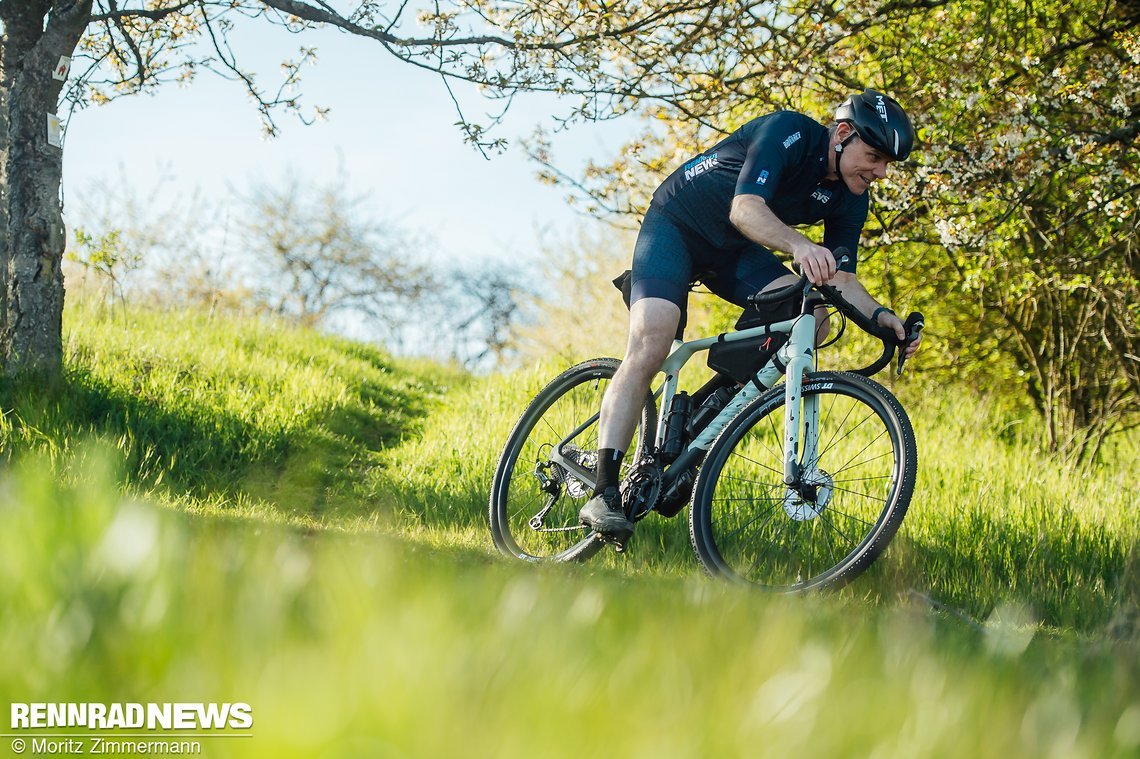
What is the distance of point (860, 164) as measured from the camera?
4.39 metres

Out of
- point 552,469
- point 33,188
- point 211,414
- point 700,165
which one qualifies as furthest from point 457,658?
point 33,188

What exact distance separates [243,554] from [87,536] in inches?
9.8

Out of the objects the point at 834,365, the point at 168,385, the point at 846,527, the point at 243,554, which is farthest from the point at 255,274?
the point at 243,554

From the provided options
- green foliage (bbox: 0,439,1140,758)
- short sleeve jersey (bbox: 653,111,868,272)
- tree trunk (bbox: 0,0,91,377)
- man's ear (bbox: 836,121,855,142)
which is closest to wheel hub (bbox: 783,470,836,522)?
short sleeve jersey (bbox: 653,111,868,272)

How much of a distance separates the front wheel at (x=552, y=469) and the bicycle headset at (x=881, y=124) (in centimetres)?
155

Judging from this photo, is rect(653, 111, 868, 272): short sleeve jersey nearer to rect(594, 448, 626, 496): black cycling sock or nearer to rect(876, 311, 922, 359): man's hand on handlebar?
rect(876, 311, 922, 359): man's hand on handlebar

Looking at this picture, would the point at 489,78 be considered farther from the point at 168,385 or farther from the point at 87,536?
the point at 87,536

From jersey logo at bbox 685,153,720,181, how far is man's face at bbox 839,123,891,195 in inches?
21.8

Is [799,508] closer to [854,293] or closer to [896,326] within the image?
[896,326]

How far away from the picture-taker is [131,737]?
3.86ft

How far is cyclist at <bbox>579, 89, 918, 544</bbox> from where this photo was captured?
4262mm

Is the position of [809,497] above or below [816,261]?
below

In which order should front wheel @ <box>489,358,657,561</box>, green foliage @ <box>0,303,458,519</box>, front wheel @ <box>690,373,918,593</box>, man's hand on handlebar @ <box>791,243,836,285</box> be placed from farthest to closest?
green foliage @ <box>0,303,458,519</box> → front wheel @ <box>489,358,657,561</box> → man's hand on handlebar @ <box>791,243,836,285</box> → front wheel @ <box>690,373,918,593</box>

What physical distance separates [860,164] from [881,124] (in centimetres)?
19
